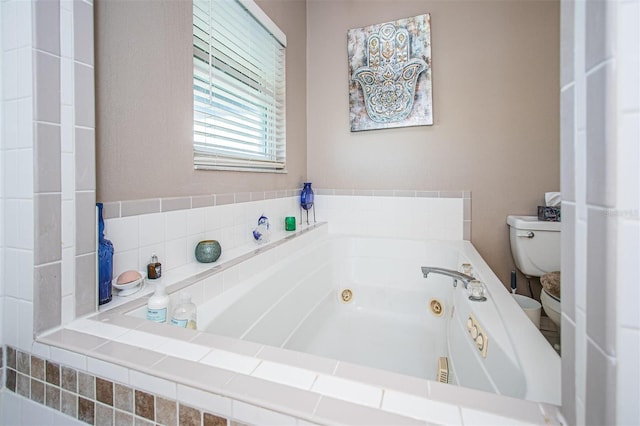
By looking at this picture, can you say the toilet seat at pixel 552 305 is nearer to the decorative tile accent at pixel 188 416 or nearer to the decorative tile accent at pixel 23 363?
the decorative tile accent at pixel 188 416

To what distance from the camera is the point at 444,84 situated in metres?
2.20

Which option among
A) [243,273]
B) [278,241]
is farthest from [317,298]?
[243,273]

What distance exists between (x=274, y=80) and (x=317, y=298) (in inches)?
58.3

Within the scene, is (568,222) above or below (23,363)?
above

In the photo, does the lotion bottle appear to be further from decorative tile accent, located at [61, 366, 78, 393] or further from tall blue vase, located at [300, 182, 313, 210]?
tall blue vase, located at [300, 182, 313, 210]

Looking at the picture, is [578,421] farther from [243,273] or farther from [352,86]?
[352,86]

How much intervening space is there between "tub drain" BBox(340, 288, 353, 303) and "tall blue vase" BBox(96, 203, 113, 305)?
146 centimetres

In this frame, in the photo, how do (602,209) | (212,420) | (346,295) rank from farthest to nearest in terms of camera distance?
1. (346,295)
2. (212,420)
3. (602,209)

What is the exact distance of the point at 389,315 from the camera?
1.98 metres

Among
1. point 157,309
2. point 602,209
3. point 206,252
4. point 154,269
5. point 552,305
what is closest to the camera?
point 602,209

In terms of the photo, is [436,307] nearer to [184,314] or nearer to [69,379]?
[184,314]

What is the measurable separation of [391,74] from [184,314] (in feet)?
6.99

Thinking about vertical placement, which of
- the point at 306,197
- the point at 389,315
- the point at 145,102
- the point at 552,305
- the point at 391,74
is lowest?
the point at 389,315

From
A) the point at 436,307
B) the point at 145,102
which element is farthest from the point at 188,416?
the point at 436,307
